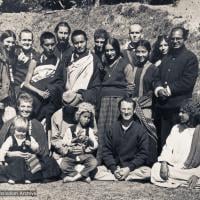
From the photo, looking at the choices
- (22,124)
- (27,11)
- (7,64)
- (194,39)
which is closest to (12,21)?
(27,11)

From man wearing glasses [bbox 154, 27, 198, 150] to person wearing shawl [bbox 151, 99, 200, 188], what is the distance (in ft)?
1.16

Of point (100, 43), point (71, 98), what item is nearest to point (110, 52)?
point (100, 43)

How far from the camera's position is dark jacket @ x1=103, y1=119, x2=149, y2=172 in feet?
23.4

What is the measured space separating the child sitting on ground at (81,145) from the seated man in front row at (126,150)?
0.18 metres

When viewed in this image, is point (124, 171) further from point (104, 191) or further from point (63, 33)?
point (63, 33)

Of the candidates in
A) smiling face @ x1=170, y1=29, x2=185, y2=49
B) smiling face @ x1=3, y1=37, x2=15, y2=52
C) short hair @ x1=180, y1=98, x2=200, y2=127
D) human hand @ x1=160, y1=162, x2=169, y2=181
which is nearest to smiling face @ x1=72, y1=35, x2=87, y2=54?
smiling face @ x1=3, y1=37, x2=15, y2=52

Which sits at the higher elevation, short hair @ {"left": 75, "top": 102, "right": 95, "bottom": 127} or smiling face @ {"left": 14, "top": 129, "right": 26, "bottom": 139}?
short hair @ {"left": 75, "top": 102, "right": 95, "bottom": 127}

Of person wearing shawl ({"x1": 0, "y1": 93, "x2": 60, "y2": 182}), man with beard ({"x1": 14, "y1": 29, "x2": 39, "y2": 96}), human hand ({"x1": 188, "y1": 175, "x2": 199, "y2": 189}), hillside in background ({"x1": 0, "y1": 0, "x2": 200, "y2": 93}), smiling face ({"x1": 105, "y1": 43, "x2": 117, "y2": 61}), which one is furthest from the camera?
hillside in background ({"x1": 0, "y1": 0, "x2": 200, "y2": 93})

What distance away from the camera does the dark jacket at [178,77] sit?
24.4ft

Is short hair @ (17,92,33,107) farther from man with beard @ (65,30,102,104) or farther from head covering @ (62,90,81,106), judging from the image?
man with beard @ (65,30,102,104)

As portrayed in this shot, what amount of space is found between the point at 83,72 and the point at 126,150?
49.0 inches

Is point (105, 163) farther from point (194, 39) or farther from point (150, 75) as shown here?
point (194, 39)

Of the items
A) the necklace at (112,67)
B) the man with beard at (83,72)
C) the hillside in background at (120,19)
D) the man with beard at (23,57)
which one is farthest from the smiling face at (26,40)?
the hillside in background at (120,19)

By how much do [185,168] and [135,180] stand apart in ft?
2.13
